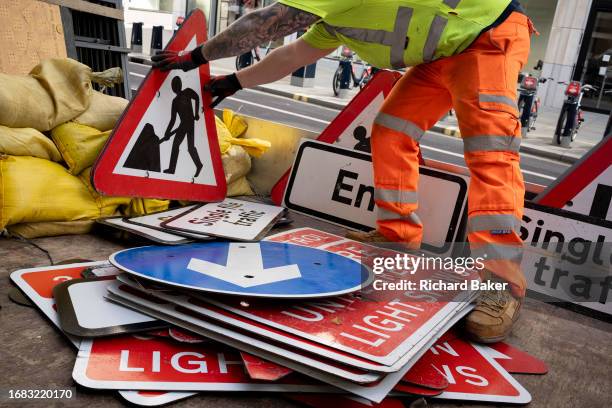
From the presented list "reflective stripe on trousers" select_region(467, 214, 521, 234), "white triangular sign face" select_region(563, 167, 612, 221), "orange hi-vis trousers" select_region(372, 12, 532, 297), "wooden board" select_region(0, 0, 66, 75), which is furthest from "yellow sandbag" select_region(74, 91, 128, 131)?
"white triangular sign face" select_region(563, 167, 612, 221)

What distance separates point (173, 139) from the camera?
9.16ft

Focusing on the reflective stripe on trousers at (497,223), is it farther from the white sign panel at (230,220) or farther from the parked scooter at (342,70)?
the parked scooter at (342,70)

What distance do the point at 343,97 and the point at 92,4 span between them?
31.3ft

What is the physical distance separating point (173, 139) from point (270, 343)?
4.72ft

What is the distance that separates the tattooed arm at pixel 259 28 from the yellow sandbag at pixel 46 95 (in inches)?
31.8

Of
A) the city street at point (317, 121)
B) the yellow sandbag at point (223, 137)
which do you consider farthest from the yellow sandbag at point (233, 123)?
the city street at point (317, 121)

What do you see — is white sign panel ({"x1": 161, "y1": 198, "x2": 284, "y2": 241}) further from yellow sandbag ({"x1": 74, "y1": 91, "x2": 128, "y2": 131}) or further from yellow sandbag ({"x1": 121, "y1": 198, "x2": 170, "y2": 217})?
yellow sandbag ({"x1": 74, "y1": 91, "x2": 128, "y2": 131})

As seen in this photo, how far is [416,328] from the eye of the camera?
183cm

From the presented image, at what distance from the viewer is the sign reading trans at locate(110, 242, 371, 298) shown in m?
1.86

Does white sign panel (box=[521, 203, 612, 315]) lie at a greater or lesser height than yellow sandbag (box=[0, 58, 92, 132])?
lesser

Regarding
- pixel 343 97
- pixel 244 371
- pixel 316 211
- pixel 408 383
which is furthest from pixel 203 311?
pixel 343 97

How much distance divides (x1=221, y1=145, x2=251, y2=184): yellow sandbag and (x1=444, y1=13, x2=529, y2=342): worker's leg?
1546 mm

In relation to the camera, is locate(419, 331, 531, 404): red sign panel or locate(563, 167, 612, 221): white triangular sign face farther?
locate(563, 167, 612, 221): white triangular sign face

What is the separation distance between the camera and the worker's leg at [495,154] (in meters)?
2.18
